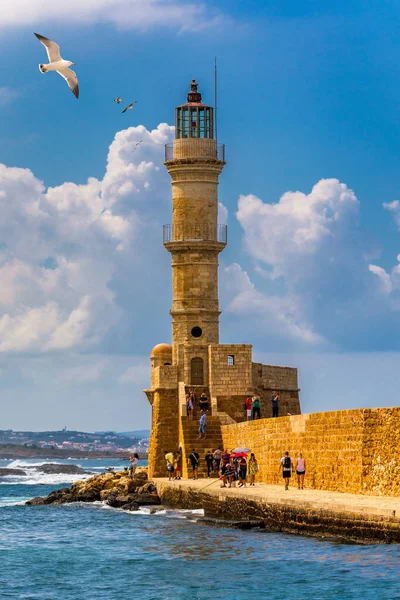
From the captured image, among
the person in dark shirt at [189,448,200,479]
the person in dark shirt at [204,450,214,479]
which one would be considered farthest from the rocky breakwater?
the person in dark shirt at [204,450,214,479]

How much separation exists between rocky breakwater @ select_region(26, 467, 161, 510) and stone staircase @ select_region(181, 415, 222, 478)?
48.5 inches

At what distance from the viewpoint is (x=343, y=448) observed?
77.3 ft

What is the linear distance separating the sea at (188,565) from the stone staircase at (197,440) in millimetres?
6454

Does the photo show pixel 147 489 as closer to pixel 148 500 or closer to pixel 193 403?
pixel 148 500

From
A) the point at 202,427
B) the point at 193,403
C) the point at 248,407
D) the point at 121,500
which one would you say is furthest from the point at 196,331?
the point at 121,500

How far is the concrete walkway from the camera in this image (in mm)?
19125

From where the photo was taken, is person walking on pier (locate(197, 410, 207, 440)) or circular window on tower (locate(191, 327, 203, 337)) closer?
person walking on pier (locate(197, 410, 207, 440))

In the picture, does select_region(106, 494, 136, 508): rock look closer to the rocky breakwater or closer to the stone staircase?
the rocky breakwater

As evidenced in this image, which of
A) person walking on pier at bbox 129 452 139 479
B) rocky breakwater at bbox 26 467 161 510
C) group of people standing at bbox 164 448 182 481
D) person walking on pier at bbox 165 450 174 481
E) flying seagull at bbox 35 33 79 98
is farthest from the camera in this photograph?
person walking on pier at bbox 129 452 139 479

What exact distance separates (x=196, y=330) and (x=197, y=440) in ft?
17.1

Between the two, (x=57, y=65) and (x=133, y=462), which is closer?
(x=57, y=65)

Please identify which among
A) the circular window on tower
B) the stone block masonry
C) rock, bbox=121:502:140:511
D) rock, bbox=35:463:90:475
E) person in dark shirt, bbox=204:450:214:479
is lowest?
the stone block masonry

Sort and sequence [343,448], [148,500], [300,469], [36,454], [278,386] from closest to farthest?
[343,448] → [300,469] → [148,500] → [278,386] → [36,454]

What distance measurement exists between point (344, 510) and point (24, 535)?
9195 mm
